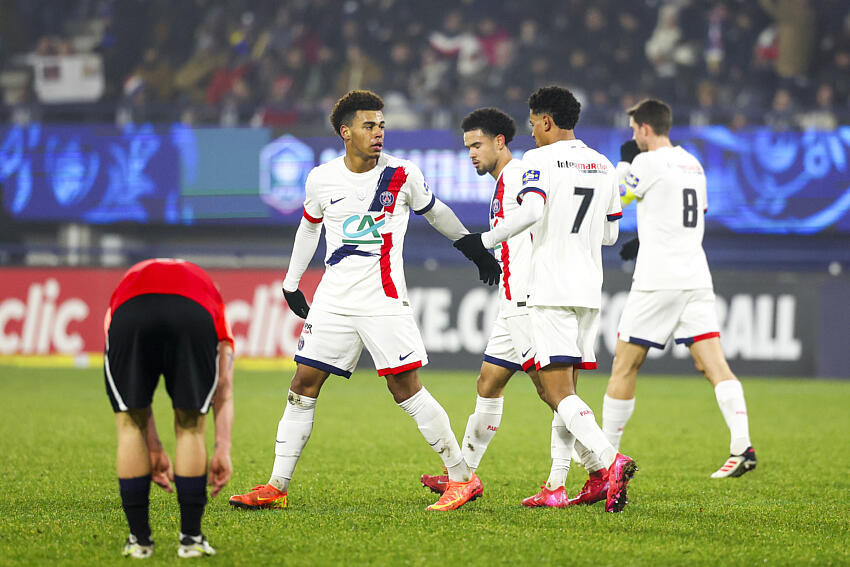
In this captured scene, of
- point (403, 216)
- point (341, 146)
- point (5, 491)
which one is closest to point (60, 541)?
point (5, 491)

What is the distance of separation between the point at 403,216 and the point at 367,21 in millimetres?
14029

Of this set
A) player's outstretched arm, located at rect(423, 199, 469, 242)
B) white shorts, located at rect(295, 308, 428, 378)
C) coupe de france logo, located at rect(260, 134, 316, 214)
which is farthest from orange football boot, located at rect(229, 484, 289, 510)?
coupe de france logo, located at rect(260, 134, 316, 214)

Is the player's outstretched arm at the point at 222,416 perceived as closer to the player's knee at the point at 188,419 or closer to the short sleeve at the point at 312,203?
the player's knee at the point at 188,419

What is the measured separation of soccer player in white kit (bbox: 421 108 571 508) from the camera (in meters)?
5.48

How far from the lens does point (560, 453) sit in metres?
5.60

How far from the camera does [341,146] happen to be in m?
14.9

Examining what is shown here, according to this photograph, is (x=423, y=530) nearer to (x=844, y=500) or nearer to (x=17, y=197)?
(x=844, y=500)

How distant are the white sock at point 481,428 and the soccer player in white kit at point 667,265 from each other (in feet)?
3.70

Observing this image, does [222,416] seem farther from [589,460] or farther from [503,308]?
[589,460]

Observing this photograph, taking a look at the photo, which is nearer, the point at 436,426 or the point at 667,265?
the point at 436,426

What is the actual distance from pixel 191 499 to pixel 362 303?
1559mm

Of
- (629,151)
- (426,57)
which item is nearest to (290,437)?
(629,151)

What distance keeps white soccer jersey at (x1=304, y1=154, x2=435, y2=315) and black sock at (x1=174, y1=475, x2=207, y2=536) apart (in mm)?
1474

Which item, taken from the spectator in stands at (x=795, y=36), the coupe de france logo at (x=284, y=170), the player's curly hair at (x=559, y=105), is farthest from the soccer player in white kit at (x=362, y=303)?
the spectator in stands at (x=795, y=36)
